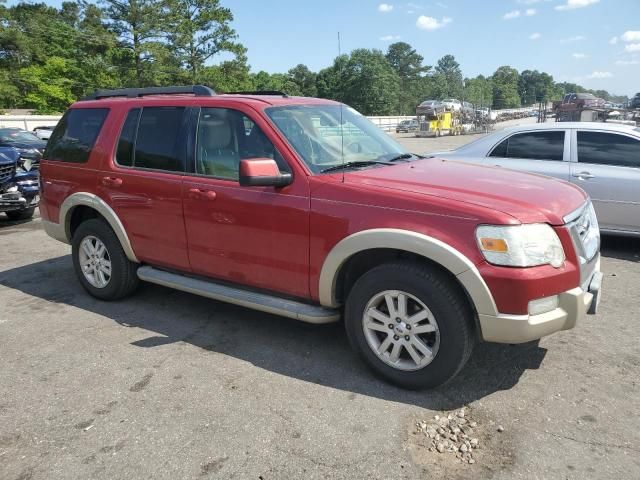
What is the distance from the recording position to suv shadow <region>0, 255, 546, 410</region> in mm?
3434

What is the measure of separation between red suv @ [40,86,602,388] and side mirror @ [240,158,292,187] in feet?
0.04

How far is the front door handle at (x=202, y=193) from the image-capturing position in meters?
4.03

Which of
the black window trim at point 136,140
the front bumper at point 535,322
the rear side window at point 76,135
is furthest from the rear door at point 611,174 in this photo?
the rear side window at point 76,135

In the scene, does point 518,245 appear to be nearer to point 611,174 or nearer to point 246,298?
point 246,298

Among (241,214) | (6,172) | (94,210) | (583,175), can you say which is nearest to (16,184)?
(6,172)

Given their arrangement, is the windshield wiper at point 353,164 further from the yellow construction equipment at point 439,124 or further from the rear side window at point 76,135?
the yellow construction equipment at point 439,124

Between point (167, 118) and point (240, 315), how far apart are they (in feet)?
5.97

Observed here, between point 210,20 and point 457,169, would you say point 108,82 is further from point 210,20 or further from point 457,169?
point 457,169

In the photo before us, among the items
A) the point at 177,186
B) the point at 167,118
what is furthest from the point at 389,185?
the point at 167,118

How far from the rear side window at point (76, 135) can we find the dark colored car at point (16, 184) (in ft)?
13.3

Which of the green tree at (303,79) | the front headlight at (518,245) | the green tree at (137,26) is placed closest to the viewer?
the front headlight at (518,245)

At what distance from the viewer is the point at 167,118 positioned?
14.7 ft

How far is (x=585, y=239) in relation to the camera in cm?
344

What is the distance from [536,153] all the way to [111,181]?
5.03 m
